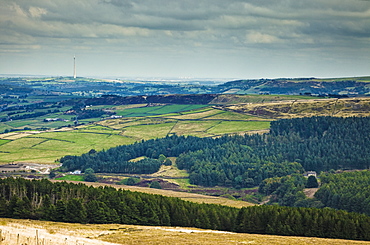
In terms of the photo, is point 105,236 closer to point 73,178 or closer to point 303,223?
point 303,223

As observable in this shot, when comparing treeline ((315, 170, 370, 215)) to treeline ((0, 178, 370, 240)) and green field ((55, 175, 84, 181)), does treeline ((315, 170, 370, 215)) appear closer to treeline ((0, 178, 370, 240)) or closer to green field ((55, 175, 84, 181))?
treeline ((0, 178, 370, 240))

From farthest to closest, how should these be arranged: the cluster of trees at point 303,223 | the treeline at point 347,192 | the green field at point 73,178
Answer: the green field at point 73,178, the treeline at point 347,192, the cluster of trees at point 303,223

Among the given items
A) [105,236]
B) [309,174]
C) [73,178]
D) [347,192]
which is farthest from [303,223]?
[73,178]

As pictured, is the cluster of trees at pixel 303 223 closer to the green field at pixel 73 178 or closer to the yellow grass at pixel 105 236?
the yellow grass at pixel 105 236

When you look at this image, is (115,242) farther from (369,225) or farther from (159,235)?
(369,225)

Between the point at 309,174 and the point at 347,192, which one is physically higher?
the point at 347,192

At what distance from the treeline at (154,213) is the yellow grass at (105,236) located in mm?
6004

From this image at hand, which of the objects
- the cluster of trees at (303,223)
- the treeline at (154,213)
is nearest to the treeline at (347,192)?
the treeline at (154,213)

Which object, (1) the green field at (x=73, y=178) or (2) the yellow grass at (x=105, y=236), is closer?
(2) the yellow grass at (x=105, y=236)

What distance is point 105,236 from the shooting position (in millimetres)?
66688

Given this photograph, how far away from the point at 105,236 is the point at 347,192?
93.6 m

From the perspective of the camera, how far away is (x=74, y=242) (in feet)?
196

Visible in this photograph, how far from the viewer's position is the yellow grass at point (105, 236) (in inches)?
2365

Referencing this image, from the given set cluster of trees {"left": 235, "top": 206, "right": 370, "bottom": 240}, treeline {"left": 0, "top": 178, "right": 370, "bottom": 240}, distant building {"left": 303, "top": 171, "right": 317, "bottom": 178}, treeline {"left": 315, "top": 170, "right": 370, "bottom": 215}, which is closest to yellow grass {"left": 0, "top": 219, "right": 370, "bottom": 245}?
treeline {"left": 0, "top": 178, "right": 370, "bottom": 240}
